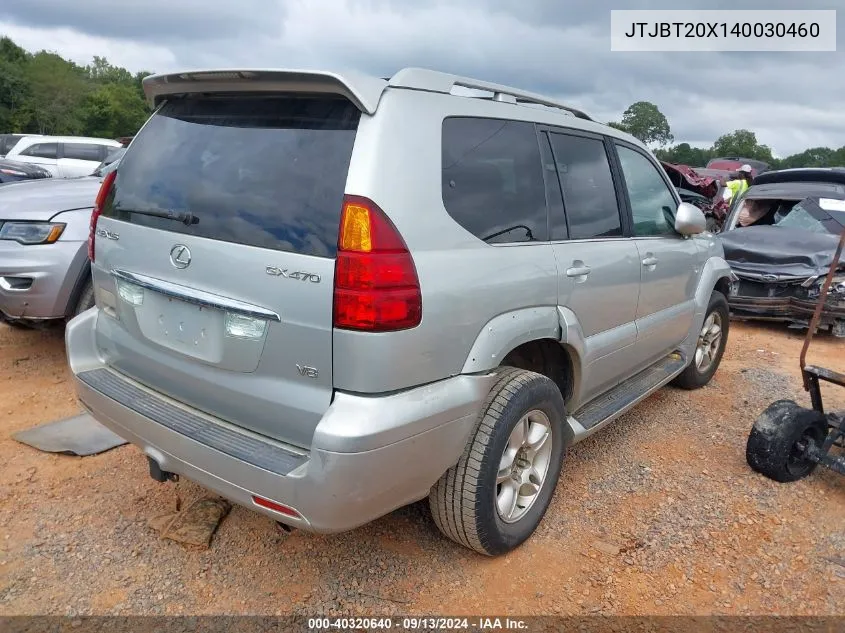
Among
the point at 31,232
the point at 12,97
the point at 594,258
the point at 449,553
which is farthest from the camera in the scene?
the point at 12,97

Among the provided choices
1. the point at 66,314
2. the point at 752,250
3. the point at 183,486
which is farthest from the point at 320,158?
the point at 752,250

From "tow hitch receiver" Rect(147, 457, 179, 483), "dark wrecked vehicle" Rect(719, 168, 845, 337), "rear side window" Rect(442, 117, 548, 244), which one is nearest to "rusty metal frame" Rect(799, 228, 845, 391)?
"rear side window" Rect(442, 117, 548, 244)

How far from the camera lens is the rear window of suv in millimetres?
2123

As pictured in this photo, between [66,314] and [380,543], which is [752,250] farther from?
[66,314]

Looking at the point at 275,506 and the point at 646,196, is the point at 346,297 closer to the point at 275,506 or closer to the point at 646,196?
the point at 275,506

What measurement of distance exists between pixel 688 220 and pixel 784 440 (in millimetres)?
1380

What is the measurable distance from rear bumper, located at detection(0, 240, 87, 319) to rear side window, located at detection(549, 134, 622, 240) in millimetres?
3306

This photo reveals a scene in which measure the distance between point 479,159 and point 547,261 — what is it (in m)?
0.54

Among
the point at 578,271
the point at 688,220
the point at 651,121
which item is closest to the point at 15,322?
the point at 578,271

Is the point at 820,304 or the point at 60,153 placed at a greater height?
the point at 60,153

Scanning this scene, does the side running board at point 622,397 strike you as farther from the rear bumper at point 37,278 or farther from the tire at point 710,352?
the rear bumper at point 37,278

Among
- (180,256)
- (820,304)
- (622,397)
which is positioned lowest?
(622,397)

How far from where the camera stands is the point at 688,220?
12.7 feet

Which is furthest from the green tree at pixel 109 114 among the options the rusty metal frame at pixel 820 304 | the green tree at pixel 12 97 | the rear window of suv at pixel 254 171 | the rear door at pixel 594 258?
the rusty metal frame at pixel 820 304
